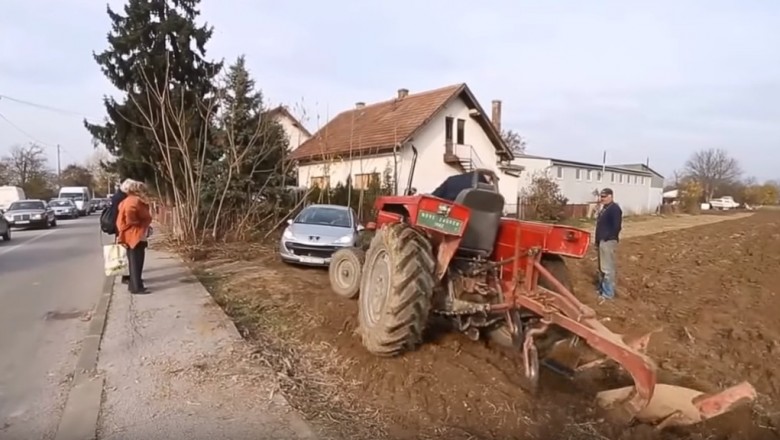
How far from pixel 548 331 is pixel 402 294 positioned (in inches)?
66.1

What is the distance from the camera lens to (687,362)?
679cm

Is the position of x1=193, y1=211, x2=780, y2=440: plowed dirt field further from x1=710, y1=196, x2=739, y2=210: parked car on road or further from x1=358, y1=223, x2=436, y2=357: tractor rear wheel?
x1=710, y1=196, x2=739, y2=210: parked car on road

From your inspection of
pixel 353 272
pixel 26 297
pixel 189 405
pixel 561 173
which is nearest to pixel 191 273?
pixel 26 297

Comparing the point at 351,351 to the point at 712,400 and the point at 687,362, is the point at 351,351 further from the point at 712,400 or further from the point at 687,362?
the point at 687,362

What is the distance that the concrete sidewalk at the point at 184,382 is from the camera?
4.16m

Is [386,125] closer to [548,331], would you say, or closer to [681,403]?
[548,331]

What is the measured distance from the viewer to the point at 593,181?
47.5m

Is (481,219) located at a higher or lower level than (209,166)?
lower

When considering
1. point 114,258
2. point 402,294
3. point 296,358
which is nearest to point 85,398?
point 296,358

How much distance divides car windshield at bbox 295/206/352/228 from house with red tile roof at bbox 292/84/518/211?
9952mm

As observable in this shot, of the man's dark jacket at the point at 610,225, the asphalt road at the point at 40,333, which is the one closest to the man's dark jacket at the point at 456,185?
the asphalt road at the point at 40,333

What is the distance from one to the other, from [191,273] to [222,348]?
557cm

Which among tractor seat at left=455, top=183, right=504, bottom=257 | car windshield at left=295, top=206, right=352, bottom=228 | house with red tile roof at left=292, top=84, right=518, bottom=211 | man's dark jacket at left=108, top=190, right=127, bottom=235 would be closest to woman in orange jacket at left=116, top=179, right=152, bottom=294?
man's dark jacket at left=108, top=190, right=127, bottom=235

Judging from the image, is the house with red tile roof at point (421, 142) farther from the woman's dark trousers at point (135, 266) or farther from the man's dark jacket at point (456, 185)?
the man's dark jacket at point (456, 185)
